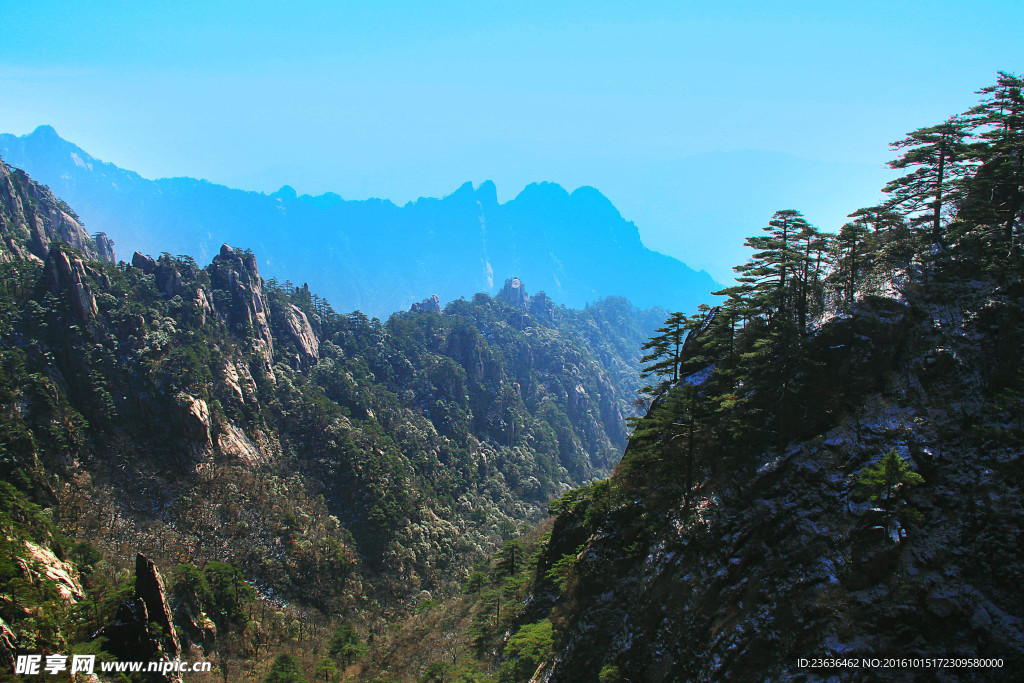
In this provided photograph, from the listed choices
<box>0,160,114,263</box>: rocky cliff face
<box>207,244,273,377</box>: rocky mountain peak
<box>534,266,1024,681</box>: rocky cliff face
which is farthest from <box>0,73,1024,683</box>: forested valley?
<box>207,244,273,377</box>: rocky mountain peak

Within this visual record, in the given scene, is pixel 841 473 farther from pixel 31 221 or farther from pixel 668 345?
pixel 31 221

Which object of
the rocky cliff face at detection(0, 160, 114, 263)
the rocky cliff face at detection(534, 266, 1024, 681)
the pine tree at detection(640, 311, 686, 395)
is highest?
the rocky cliff face at detection(0, 160, 114, 263)

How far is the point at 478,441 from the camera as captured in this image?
6708 inches

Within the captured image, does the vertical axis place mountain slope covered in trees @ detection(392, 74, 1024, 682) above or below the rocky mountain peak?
below

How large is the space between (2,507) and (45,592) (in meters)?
19.0

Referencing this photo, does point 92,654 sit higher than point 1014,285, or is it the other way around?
point 1014,285

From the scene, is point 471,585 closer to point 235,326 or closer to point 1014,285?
point 1014,285

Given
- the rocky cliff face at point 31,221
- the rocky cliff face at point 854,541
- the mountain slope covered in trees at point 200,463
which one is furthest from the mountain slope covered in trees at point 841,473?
the rocky cliff face at point 31,221

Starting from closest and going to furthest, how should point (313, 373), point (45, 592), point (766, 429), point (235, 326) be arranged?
point (766, 429)
point (45, 592)
point (235, 326)
point (313, 373)

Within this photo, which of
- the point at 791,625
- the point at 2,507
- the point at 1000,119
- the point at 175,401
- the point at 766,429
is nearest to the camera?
the point at 791,625

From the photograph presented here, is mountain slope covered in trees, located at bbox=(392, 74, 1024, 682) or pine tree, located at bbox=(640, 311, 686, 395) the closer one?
mountain slope covered in trees, located at bbox=(392, 74, 1024, 682)

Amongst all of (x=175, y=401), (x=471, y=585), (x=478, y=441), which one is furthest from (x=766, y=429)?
(x=478, y=441)

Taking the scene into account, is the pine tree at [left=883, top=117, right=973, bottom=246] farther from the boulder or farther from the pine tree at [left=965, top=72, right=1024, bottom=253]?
the boulder

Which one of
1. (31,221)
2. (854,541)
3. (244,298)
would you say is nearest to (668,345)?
(854,541)
